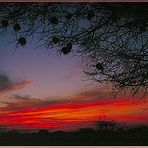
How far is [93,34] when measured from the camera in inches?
115

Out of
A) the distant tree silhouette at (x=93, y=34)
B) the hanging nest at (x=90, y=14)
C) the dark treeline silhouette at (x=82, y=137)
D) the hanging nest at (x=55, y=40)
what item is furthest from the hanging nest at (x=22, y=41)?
the dark treeline silhouette at (x=82, y=137)

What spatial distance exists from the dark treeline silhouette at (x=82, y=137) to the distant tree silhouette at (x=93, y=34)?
223mm

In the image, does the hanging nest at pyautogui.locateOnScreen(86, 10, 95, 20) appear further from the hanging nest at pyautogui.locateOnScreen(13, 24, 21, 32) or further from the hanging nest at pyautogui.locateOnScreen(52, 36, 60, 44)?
the hanging nest at pyautogui.locateOnScreen(13, 24, 21, 32)

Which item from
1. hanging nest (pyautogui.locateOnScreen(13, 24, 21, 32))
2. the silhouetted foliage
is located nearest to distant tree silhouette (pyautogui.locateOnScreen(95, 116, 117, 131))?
the silhouetted foliage

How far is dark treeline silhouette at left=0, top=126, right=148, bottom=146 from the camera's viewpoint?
284 cm

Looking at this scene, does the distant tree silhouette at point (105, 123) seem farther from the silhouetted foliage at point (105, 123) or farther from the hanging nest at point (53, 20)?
the hanging nest at point (53, 20)

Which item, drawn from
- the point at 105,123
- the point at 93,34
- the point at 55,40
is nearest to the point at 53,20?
the point at 55,40

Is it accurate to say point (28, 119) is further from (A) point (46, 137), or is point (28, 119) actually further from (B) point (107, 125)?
(B) point (107, 125)

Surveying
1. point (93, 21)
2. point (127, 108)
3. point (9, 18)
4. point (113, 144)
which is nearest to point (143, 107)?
point (127, 108)

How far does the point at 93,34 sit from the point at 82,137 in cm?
55

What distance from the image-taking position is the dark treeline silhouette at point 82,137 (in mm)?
2840

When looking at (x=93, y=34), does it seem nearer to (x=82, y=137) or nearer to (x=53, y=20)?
(x=53, y=20)

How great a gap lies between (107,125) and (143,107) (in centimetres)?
22

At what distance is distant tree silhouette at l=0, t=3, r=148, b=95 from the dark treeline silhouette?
22cm
